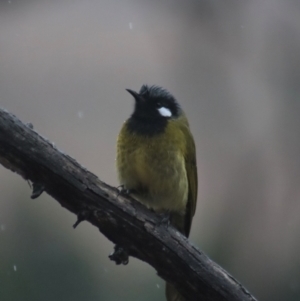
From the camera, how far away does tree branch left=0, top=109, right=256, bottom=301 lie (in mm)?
3609

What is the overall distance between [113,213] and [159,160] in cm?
63

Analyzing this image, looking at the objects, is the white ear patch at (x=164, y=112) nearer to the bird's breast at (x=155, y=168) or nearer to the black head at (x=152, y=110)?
the black head at (x=152, y=110)

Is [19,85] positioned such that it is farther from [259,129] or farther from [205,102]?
[259,129]


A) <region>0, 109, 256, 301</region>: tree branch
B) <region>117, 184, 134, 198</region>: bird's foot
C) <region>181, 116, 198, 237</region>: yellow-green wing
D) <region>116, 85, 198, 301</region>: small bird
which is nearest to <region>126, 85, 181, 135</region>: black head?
<region>116, 85, 198, 301</region>: small bird

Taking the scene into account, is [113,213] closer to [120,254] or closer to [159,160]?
[120,254]

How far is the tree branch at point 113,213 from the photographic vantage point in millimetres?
3609

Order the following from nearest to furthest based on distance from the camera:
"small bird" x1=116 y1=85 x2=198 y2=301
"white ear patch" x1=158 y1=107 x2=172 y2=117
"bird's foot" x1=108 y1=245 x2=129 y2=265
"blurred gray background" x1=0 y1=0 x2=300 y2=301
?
1. "bird's foot" x1=108 y1=245 x2=129 y2=265
2. "small bird" x1=116 y1=85 x2=198 y2=301
3. "white ear patch" x1=158 y1=107 x2=172 y2=117
4. "blurred gray background" x1=0 y1=0 x2=300 y2=301

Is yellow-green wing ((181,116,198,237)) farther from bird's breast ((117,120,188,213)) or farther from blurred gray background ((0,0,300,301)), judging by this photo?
blurred gray background ((0,0,300,301))

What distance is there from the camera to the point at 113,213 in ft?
12.3

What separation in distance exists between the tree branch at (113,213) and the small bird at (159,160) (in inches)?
14.5

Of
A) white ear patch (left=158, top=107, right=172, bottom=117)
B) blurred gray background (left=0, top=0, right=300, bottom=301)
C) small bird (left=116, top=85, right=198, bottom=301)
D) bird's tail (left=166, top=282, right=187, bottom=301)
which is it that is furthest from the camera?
blurred gray background (left=0, top=0, right=300, bottom=301)

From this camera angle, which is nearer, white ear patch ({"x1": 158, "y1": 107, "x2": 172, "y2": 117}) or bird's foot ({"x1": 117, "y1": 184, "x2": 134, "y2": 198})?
bird's foot ({"x1": 117, "y1": 184, "x2": 134, "y2": 198})

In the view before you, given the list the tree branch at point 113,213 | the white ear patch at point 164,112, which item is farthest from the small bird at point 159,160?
the tree branch at point 113,213

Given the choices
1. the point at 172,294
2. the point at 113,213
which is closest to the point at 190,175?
the point at 172,294
